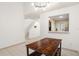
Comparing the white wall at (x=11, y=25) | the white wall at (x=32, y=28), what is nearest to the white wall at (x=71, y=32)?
the white wall at (x=32, y=28)

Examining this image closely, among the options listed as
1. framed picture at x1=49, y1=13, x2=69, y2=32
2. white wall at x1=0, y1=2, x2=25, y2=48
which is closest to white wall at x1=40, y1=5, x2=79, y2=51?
framed picture at x1=49, y1=13, x2=69, y2=32

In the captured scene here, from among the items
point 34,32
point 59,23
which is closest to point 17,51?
point 34,32

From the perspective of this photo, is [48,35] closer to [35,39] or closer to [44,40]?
[44,40]

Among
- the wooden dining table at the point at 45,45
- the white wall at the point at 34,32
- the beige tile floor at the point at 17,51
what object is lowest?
the beige tile floor at the point at 17,51

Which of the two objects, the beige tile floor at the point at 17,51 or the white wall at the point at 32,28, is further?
the white wall at the point at 32,28

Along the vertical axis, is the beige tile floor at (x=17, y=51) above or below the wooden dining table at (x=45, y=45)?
below

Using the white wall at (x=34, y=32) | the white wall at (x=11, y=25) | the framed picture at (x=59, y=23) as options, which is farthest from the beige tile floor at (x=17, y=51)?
the framed picture at (x=59, y=23)

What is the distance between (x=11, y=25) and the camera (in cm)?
114

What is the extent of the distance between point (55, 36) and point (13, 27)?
0.67 m

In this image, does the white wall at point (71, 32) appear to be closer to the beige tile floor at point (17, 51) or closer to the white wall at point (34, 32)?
the beige tile floor at point (17, 51)

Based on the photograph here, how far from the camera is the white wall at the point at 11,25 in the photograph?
3.58 feet

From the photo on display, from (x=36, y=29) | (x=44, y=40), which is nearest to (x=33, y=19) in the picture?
(x=36, y=29)

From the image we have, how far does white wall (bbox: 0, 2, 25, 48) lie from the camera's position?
3.58ft

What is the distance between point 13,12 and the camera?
3.65 feet
